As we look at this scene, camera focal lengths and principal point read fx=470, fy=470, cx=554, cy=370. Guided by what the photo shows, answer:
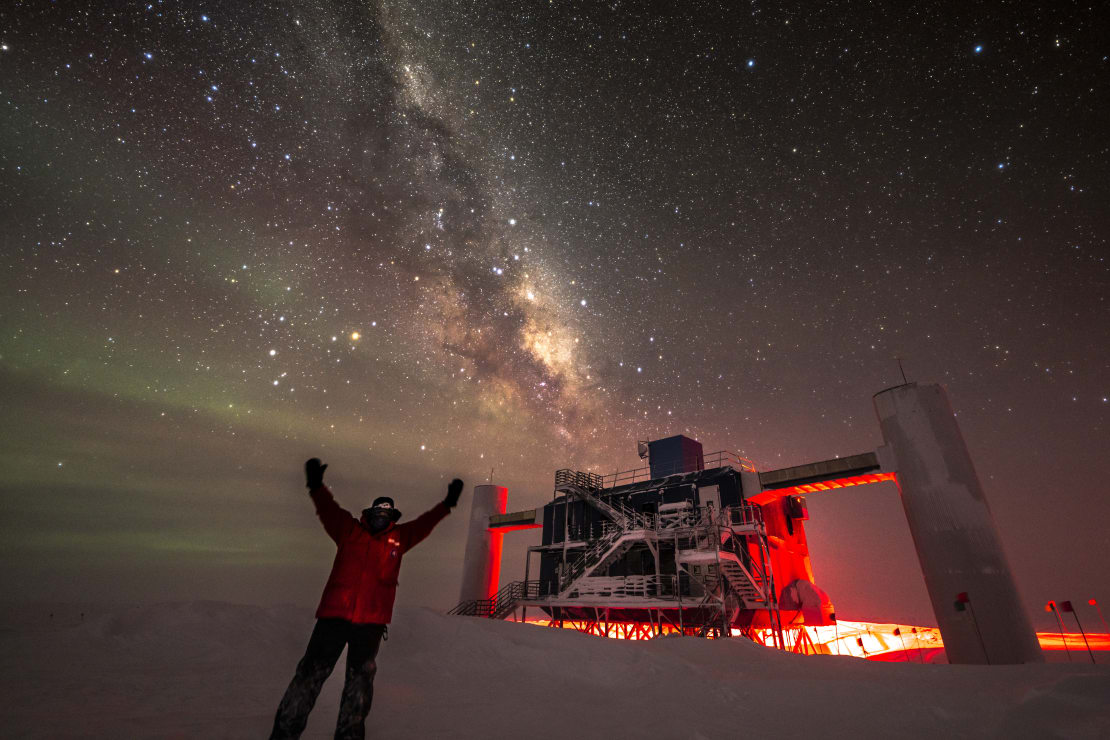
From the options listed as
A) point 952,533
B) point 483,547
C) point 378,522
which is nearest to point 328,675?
point 378,522

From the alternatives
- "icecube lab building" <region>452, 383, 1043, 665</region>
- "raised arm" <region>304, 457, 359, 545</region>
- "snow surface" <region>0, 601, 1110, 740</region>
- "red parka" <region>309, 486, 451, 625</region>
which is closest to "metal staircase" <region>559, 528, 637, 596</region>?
"icecube lab building" <region>452, 383, 1043, 665</region>

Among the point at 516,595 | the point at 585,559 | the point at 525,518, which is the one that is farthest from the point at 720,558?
the point at 525,518

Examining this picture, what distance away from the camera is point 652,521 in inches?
1116

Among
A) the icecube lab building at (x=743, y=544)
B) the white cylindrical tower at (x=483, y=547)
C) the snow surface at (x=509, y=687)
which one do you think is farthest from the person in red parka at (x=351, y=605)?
the white cylindrical tower at (x=483, y=547)

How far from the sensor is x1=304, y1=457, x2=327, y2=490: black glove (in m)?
4.48

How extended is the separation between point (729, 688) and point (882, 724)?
5.89 ft

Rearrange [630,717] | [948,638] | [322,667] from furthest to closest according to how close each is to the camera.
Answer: [948,638] < [630,717] < [322,667]

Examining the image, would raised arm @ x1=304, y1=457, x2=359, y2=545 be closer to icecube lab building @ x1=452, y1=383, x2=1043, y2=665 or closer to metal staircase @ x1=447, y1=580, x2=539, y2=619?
icecube lab building @ x1=452, y1=383, x2=1043, y2=665

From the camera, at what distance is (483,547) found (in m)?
36.5

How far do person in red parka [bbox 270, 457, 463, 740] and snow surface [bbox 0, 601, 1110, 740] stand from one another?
88 centimetres

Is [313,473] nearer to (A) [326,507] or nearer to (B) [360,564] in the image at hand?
(A) [326,507]

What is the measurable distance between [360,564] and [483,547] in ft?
114

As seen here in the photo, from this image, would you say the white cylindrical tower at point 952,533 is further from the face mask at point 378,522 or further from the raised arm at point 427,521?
the face mask at point 378,522

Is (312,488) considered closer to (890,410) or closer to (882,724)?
(882,724)
